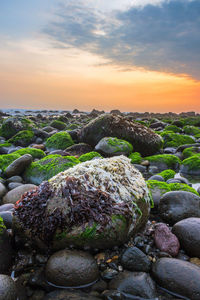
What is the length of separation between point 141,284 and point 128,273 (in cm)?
20

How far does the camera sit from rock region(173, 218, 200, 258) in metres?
3.42

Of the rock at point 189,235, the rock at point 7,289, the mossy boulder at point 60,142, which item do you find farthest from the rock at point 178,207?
the mossy boulder at point 60,142

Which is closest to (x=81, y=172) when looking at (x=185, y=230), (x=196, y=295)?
(x=185, y=230)

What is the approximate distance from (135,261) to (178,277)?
51 cm

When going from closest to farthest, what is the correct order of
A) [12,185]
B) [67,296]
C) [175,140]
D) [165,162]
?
[67,296] < [12,185] < [165,162] < [175,140]

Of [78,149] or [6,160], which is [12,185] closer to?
[6,160]

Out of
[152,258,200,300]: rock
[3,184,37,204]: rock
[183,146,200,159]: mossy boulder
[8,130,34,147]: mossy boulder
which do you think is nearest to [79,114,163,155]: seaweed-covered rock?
[183,146,200,159]: mossy boulder

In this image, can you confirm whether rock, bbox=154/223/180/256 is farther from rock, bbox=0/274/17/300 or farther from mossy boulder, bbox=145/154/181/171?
mossy boulder, bbox=145/154/181/171

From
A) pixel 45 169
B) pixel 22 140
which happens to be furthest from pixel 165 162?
pixel 22 140

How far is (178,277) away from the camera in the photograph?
295 centimetres

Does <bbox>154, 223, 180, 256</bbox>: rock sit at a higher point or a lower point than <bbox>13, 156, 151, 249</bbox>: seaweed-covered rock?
lower

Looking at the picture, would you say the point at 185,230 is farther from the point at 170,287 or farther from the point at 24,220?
the point at 24,220

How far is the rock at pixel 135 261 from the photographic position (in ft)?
10.3

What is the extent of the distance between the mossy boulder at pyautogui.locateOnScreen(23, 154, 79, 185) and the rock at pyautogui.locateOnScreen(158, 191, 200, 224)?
116 inches
